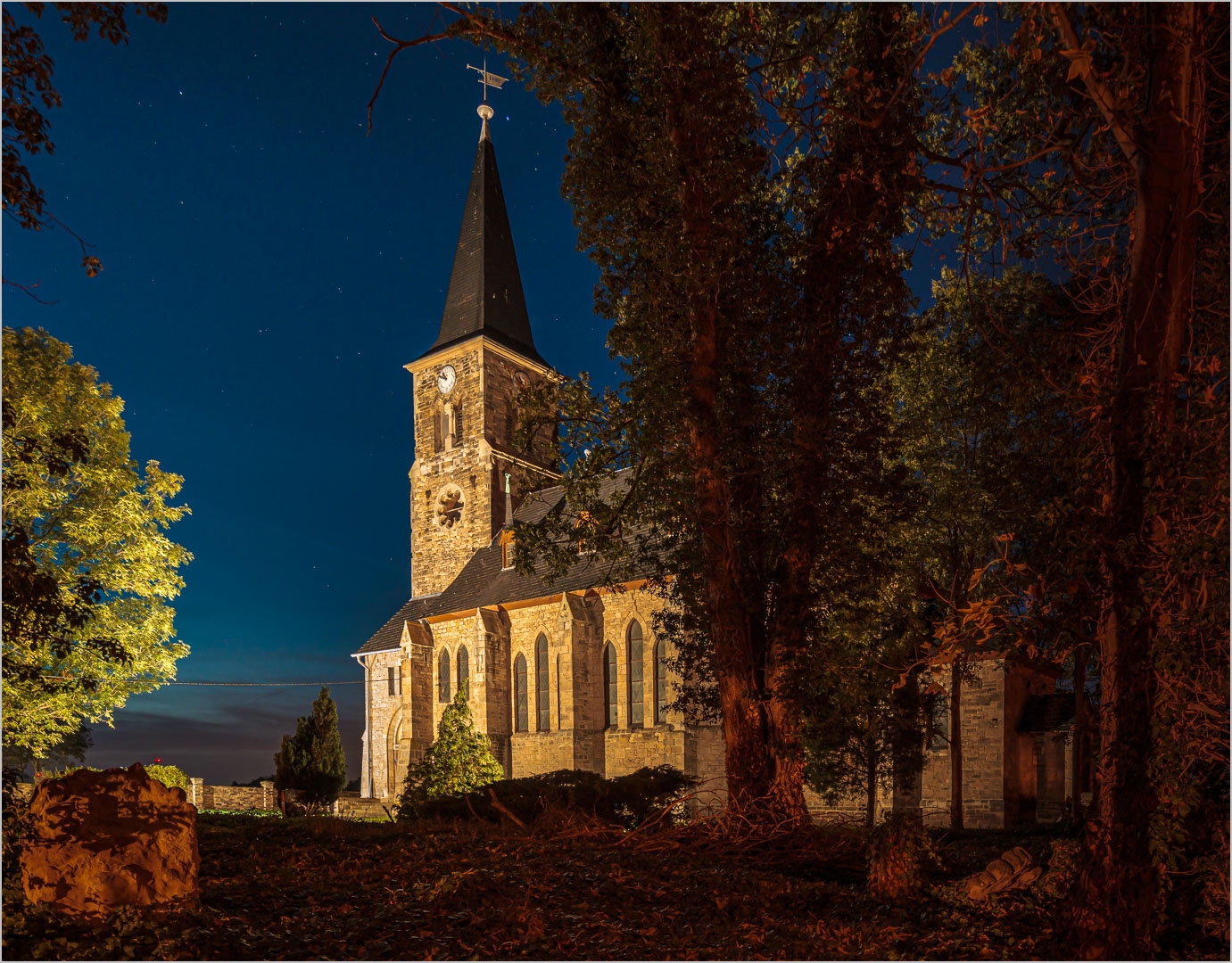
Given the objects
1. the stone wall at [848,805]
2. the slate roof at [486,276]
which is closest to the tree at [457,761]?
the stone wall at [848,805]

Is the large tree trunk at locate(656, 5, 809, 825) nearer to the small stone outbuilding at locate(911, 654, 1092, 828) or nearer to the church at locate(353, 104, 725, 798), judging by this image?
the church at locate(353, 104, 725, 798)

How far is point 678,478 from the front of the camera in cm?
946

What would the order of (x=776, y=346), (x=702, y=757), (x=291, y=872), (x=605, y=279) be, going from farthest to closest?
(x=702, y=757) → (x=605, y=279) → (x=776, y=346) → (x=291, y=872)

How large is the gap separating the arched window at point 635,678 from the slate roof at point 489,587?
7.81 feet

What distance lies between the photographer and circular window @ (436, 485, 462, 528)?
40156mm

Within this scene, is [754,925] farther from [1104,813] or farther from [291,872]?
[291,872]

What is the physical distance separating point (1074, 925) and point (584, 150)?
27.7ft

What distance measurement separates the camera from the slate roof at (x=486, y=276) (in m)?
41.8

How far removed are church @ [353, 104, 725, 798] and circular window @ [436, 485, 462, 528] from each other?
86mm

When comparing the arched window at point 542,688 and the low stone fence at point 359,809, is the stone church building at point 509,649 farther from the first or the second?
the low stone fence at point 359,809

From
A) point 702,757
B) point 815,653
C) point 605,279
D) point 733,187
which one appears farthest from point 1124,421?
point 702,757

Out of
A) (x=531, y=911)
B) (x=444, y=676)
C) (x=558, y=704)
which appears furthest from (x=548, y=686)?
(x=531, y=911)

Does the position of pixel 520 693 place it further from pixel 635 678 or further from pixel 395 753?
pixel 395 753

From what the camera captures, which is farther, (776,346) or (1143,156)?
(776,346)
